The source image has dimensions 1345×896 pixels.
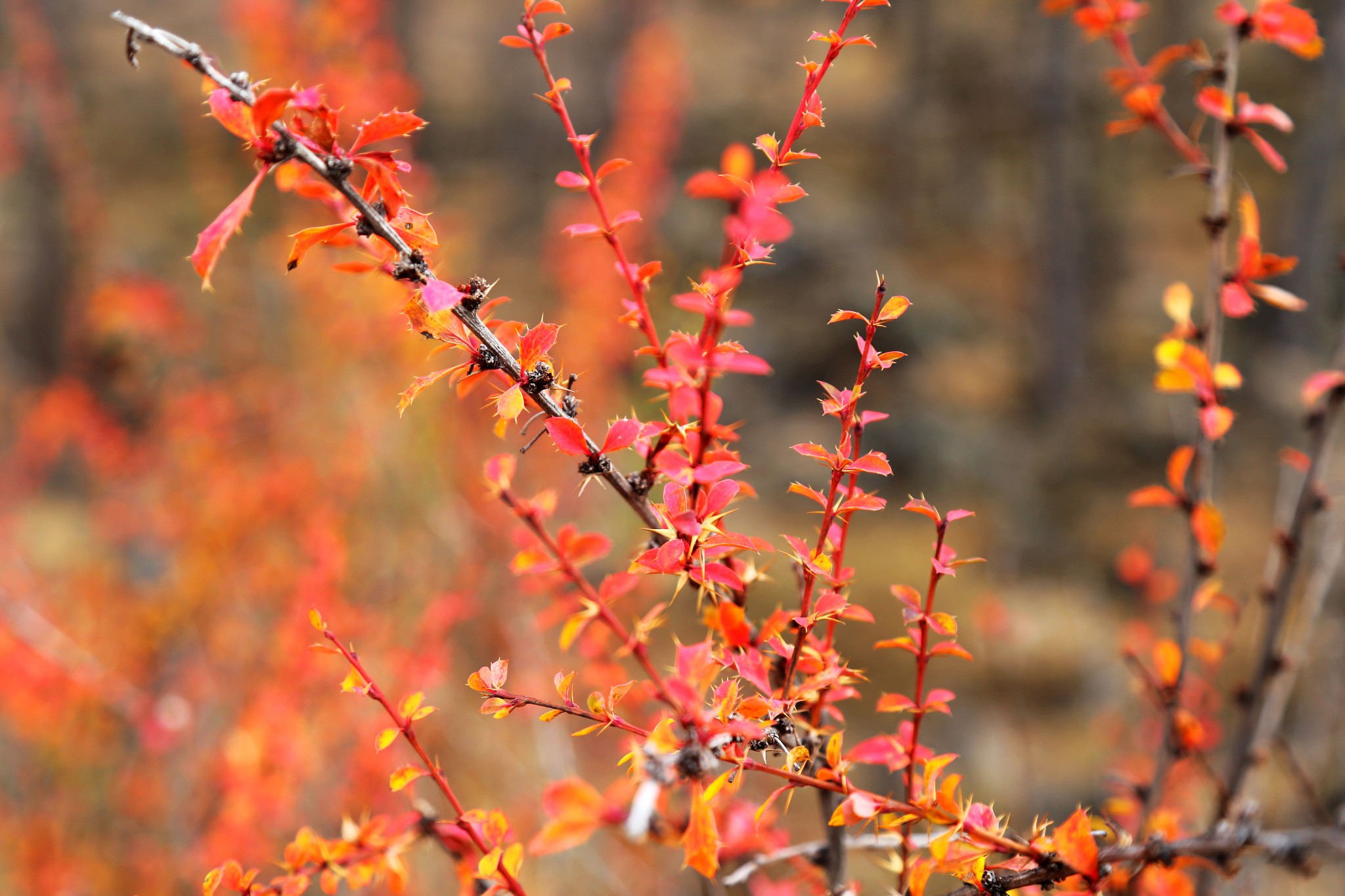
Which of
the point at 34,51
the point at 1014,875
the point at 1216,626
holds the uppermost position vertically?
the point at 34,51

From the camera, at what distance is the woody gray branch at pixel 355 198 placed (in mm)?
633

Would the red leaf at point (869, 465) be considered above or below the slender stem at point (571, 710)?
above

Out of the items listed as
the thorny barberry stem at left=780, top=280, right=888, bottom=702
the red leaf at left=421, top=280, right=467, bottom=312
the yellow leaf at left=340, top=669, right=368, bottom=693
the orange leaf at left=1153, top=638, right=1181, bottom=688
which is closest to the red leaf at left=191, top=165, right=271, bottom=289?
the red leaf at left=421, top=280, right=467, bottom=312

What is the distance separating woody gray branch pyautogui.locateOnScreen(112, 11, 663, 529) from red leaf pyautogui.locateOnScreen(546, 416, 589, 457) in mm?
12

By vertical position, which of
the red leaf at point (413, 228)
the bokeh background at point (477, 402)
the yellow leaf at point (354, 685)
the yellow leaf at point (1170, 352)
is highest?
the red leaf at point (413, 228)

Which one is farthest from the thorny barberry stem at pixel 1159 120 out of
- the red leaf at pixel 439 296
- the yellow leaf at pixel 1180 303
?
the red leaf at pixel 439 296

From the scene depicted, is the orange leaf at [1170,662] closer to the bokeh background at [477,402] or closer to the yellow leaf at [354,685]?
the bokeh background at [477,402]

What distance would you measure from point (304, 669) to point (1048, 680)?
4264 millimetres

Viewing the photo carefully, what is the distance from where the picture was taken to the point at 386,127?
664 millimetres

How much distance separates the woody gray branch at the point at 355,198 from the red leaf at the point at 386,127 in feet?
0.11

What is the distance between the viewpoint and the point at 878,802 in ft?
2.31

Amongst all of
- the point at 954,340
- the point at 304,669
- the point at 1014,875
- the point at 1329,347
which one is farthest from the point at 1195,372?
the point at 1329,347

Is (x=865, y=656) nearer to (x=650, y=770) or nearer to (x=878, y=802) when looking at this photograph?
(x=878, y=802)

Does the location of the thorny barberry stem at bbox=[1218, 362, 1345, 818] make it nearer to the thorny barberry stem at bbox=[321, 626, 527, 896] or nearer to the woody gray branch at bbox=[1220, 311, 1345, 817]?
the woody gray branch at bbox=[1220, 311, 1345, 817]
